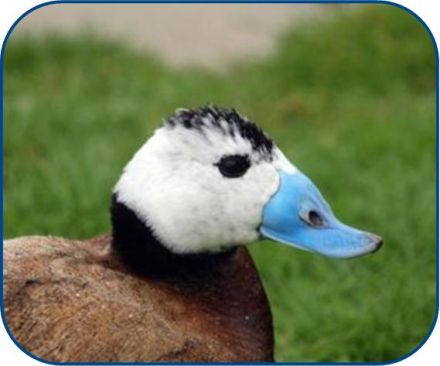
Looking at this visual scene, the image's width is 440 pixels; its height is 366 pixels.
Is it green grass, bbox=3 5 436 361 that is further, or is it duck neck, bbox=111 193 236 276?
green grass, bbox=3 5 436 361

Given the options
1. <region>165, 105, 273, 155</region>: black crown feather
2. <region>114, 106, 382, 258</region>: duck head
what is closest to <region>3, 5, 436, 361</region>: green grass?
<region>114, 106, 382, 258</region>: duck head

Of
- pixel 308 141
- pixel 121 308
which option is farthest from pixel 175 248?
pixel 308 141

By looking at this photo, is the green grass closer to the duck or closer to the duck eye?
the duck

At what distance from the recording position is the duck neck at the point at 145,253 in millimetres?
1937

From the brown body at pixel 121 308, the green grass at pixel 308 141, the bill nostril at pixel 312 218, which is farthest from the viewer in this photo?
the green grass at pixel 308 141

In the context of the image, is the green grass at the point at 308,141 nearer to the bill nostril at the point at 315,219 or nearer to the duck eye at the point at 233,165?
the bill nostril at the point at 315,219

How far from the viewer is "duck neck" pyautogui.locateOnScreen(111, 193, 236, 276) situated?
1937 mm

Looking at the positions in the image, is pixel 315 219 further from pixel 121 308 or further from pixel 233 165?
pixel 121 308

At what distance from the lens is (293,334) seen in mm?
2650

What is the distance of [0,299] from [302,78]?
2359mm

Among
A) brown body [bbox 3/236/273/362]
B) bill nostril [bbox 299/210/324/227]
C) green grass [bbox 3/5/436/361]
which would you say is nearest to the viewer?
brown body [bbox 3/236/273/362]

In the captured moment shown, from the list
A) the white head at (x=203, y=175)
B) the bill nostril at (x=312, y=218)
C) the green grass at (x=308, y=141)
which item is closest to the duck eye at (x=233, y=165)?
the white head at (x=203, y=175)

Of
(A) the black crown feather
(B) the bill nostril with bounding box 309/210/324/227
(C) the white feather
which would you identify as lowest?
(B) the bill nostril with bounding box 309/210/324/227

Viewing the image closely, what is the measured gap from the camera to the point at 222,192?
1.89 meters
